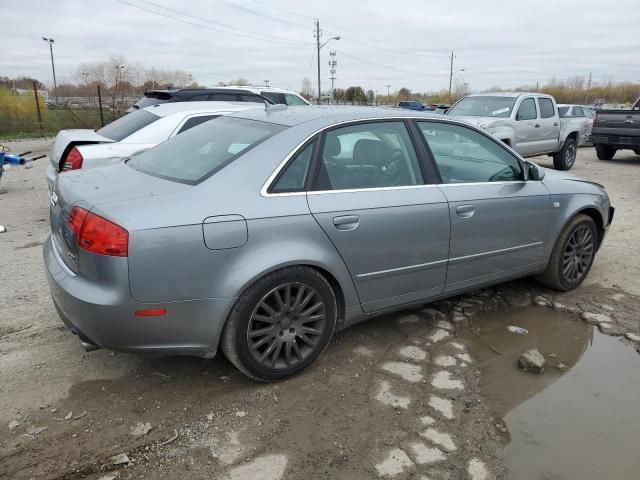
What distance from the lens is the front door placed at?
3.71m

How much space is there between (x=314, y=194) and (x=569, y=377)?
2023 millimetres

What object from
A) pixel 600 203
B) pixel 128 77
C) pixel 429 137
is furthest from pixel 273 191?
pixel 128 77

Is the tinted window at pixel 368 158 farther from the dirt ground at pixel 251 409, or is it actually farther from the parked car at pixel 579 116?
the parked car at pixel 579 116

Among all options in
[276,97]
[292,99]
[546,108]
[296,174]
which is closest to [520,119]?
[546,108]

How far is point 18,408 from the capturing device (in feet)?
9.42

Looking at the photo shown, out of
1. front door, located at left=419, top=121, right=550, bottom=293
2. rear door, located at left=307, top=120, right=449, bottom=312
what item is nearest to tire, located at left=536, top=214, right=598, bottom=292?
front door, located at left=419, top=121, right=550, bottom=293

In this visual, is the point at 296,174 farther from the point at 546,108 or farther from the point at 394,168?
the point at 546,108

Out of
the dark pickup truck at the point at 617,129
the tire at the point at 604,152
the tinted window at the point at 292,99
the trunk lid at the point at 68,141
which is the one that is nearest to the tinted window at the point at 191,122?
the trunk lid at the point at 68,141

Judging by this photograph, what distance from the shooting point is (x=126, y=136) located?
19.9 feet

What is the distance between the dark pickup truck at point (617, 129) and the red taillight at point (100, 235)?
1390 centimetres

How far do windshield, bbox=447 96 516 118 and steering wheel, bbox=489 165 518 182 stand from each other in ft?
24.9

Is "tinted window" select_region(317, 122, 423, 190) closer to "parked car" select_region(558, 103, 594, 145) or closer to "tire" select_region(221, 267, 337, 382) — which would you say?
"tire" select_region(221, 267, 337, 382)

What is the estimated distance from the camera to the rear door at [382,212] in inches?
124

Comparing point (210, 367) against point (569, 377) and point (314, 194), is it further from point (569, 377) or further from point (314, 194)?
point (569, 377)
